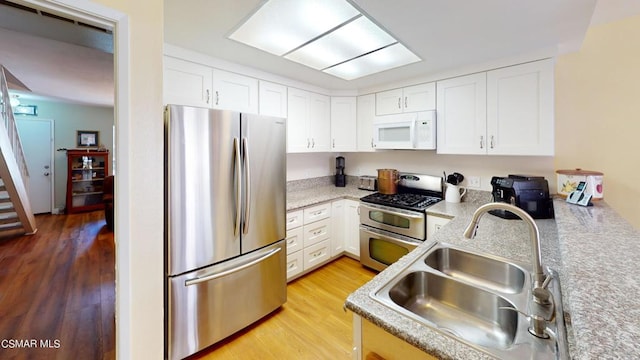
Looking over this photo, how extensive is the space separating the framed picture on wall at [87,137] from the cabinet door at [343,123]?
324 cm

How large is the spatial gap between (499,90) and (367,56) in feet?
4.08

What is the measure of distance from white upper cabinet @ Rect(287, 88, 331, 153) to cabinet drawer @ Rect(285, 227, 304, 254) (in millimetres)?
916

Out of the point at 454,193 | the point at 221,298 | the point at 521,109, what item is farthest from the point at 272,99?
the point at 521,109

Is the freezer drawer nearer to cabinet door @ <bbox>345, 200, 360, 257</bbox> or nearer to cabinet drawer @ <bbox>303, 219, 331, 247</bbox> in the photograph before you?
cabinet drawer @ <bbox>303, 219, 331, 247</bbox>

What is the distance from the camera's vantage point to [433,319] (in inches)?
42.8

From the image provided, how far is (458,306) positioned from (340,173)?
2715mm

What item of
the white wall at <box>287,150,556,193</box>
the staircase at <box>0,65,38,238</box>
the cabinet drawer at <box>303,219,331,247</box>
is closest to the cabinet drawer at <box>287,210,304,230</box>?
the cabinet drawer at <box>303,219,331,247</box>

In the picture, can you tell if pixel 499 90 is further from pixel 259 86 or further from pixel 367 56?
pixel 259 86

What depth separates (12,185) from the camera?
225 centimetres

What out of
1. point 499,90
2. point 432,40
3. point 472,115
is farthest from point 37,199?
point 499,90

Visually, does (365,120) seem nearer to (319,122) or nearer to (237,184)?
(319,122)

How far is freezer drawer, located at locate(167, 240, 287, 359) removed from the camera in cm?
156

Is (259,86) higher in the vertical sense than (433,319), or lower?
higher

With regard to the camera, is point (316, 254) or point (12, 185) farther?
point (316, 254)
